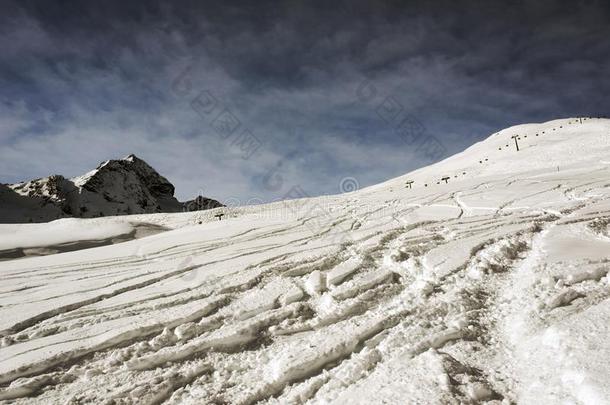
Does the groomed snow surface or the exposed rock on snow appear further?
the exposed rock on snow

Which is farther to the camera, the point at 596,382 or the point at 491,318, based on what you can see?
the point at 491,318

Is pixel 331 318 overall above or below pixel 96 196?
below

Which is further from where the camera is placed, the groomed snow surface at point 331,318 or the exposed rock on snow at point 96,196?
the exposed rock on snow at point 96,196

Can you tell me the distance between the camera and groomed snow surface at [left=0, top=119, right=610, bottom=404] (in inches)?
111

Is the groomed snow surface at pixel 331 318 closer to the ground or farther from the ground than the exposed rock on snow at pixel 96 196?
closer to the ground

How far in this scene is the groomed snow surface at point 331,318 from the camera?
9.26ft

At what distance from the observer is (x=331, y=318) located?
12.4ft

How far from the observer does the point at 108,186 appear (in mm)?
56594

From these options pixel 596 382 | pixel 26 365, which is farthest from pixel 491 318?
pixel 26 365

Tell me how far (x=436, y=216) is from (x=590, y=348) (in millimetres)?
4715

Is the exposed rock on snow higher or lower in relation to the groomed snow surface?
higher

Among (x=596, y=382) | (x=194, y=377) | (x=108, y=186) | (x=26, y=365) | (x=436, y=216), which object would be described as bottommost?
(x=596, y=382)

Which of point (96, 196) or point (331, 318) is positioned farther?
point (96, 196)

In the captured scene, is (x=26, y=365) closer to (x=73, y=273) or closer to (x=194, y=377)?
(x=194, y=377)
